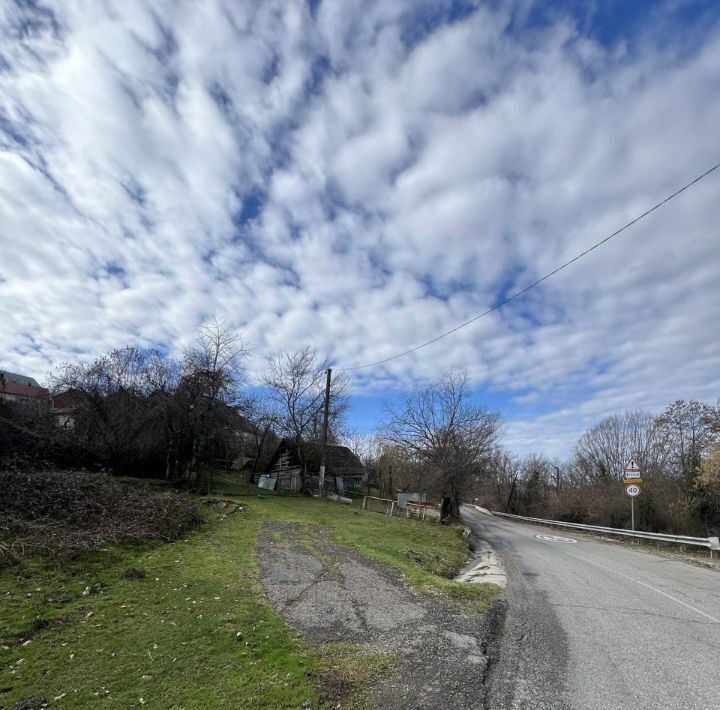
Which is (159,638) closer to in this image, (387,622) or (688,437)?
(387,622)

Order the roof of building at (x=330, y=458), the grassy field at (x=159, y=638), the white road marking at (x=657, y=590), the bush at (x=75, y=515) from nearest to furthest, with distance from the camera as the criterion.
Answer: the grassy field at (x=159, y=638), the white road marking at (x=657, y=590), the bush at (x=75, y=515), the roof of building at (x=330, y=458)

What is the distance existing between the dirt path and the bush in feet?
9.92

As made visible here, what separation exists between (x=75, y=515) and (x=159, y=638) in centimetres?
613

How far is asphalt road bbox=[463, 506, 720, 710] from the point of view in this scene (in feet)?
13.4

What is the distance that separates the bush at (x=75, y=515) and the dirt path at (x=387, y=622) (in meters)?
3.02

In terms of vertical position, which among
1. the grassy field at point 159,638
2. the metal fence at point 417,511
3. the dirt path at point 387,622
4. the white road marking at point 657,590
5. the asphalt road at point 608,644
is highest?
the metal fence at point 417,511

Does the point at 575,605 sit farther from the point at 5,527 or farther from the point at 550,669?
the point at 5,527

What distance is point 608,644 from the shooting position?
213 inches

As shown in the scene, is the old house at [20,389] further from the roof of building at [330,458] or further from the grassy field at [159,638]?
the roof of building at [330,458]

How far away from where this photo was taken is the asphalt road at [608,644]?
4086mm

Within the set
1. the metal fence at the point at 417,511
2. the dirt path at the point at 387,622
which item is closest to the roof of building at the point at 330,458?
the metal fence at the point at 417,511

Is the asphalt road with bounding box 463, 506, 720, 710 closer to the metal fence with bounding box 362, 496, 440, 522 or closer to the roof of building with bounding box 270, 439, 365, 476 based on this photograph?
the metal fence with bounding box 362, 496, 440, 522

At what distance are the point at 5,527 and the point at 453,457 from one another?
67.0 feet

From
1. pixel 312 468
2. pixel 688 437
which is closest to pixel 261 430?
pixel 312 468
